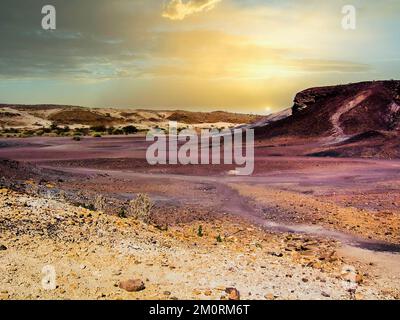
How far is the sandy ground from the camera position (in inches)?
287

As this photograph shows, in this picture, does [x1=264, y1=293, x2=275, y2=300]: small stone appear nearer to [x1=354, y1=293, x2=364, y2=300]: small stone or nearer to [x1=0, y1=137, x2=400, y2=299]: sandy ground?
[x1=0, y1=137, x2=400, y2=299]: sandy ground

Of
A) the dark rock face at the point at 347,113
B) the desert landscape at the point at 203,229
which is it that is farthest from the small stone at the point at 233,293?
the dark rock face at the point at 347,113

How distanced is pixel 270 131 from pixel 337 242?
1237 inches

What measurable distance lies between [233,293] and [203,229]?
5569 millimetres

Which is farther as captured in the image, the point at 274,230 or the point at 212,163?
the point at 212,163

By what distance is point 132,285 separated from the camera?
6.92m

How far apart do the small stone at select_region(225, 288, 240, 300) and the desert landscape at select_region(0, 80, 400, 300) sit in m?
0.02

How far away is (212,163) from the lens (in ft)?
87.1

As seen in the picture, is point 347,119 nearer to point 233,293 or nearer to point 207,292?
point 233,293

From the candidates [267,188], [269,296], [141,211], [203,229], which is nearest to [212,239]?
[203,229]

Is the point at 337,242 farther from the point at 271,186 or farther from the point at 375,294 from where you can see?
the point at 271,186

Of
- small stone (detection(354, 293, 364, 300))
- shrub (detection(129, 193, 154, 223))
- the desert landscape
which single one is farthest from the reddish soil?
small stone (detection(354, 293, 364, 300))

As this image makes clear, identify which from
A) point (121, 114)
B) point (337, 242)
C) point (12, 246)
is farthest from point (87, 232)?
point (121, 114)

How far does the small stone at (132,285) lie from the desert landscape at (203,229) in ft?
0.06
